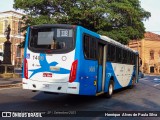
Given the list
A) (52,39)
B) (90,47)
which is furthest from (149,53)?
(52,39)

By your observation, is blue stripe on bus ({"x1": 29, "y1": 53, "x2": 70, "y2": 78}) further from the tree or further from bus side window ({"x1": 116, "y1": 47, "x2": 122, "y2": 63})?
the tree

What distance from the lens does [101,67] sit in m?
13.7

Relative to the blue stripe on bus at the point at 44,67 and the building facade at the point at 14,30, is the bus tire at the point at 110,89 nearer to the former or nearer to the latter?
the blue stripe on bus at the point at 44,67

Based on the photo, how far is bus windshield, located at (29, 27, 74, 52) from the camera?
37.4 feet

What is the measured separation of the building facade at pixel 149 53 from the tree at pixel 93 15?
4350 cm

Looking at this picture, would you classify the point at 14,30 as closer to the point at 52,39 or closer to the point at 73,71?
the point at 52,39

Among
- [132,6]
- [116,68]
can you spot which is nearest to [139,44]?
[132,6]

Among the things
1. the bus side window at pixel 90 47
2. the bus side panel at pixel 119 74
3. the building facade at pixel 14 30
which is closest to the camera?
the bus side window at pixel 90 47

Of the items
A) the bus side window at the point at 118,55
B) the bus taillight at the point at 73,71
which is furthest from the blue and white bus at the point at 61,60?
the bus side window at the point at 118,55

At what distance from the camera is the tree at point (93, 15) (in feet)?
92.6

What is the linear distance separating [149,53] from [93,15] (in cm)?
5003

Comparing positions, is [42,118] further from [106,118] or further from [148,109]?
[148,109]

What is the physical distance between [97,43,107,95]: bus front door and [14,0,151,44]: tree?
46.4 feet

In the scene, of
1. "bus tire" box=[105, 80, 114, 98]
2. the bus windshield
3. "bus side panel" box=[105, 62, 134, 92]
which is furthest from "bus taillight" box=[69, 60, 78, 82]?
"bus tire" box=[105, 80, 114, 98]
